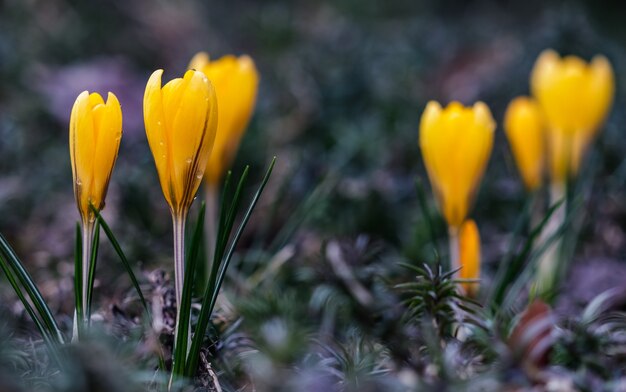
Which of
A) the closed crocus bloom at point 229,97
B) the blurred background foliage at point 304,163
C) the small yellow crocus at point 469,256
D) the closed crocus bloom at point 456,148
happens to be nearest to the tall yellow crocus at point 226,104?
the closed crocus bloom at point 229,97

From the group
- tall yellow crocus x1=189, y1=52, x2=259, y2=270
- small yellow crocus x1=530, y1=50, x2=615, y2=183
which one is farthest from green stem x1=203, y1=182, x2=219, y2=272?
small yellow crocus x1=530, y1=50, x2=615, y2=183

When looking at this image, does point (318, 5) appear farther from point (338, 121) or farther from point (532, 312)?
point (532, 312)

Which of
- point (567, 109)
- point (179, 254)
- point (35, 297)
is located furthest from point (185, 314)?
point (567, 109)

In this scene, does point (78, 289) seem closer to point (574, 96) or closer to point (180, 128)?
point (180, 128)

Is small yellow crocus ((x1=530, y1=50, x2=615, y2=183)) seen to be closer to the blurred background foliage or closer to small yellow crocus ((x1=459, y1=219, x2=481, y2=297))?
the blurred background foliage

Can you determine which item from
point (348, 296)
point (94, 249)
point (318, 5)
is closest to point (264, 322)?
point (348, 296)

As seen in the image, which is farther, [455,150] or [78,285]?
[455,150]

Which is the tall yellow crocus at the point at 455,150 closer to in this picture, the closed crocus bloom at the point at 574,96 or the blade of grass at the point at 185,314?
the closed crocus bloom at the point at 574,96
